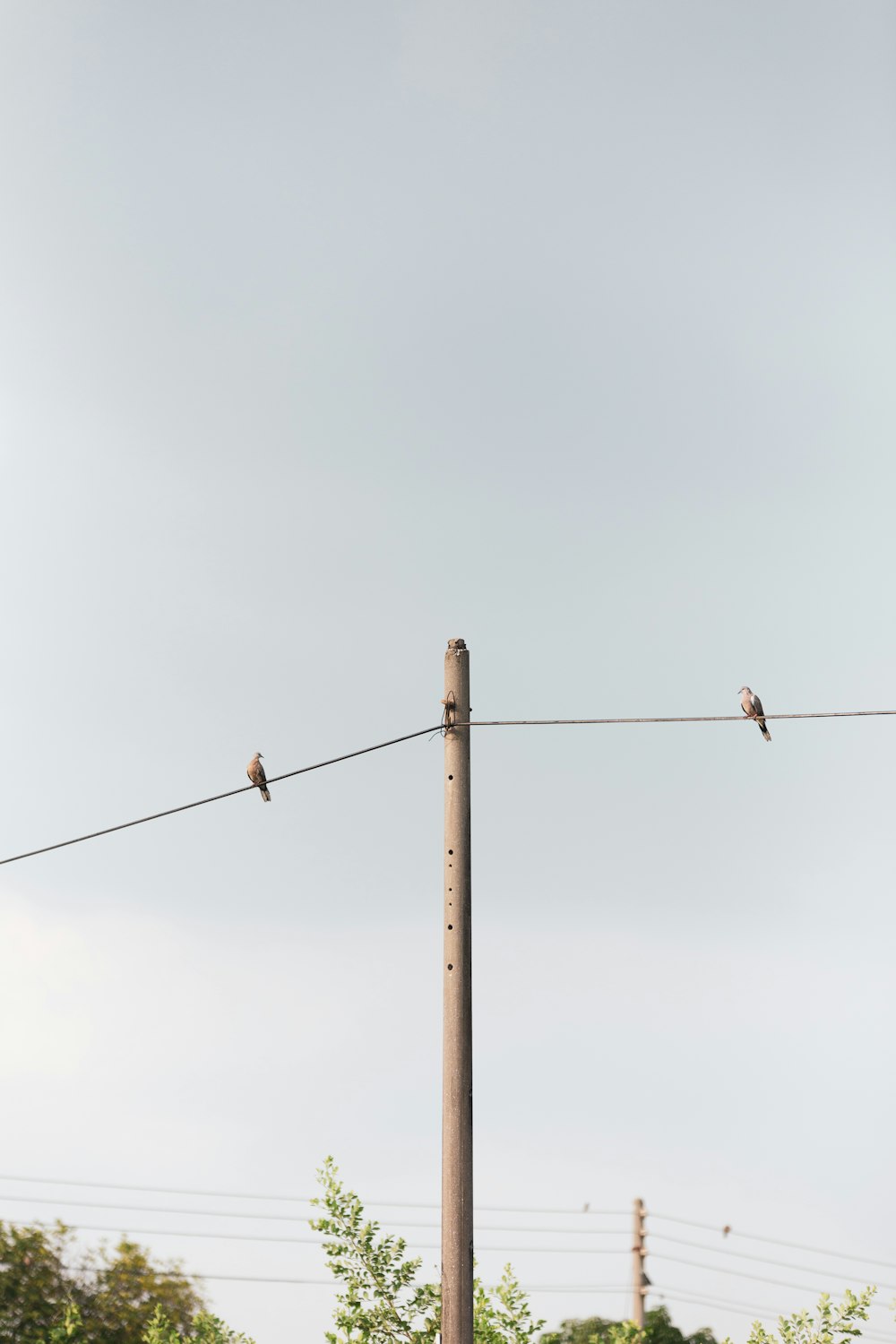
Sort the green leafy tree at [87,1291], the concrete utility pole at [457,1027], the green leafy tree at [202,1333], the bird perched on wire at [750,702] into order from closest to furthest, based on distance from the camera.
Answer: the concrete utility pole at [457,1027] < the bird perched on wire at [750,702] < the green leafy tree at [202,1333] < the green leafy tree at [87,1291]

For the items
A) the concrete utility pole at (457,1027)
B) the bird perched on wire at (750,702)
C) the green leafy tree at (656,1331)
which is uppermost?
the bird perched on wire at (750,702)

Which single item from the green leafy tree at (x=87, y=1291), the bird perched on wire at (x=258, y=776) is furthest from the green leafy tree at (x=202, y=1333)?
the green leafy tree at (x=87, y=1291)

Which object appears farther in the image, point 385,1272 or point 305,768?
point 385,1272

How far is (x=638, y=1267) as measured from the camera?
28953 mm

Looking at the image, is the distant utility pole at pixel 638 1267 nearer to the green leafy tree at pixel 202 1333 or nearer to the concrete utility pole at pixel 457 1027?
the green leafy tree at pixel 202 1333

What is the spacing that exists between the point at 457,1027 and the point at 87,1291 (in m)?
23.8

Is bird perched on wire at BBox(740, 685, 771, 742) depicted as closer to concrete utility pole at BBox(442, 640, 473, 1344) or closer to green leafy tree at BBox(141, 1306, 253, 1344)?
concrete utility pole at BBox(442, 640, 473, 1344)

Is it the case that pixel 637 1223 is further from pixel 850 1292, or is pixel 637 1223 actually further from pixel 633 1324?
pixel 850 1292

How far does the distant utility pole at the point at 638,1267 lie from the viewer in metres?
28.5

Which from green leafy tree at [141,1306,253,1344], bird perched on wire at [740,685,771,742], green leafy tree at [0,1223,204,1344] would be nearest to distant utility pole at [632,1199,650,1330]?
green leafy tree at [0,1223,204,1344]

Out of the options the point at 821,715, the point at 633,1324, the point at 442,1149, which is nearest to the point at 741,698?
the point at 821,715

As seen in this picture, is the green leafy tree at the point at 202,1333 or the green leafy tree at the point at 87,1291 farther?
the green leafy tree at the point at 87,1291

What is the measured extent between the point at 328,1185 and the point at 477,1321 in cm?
205

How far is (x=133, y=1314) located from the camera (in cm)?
2612
